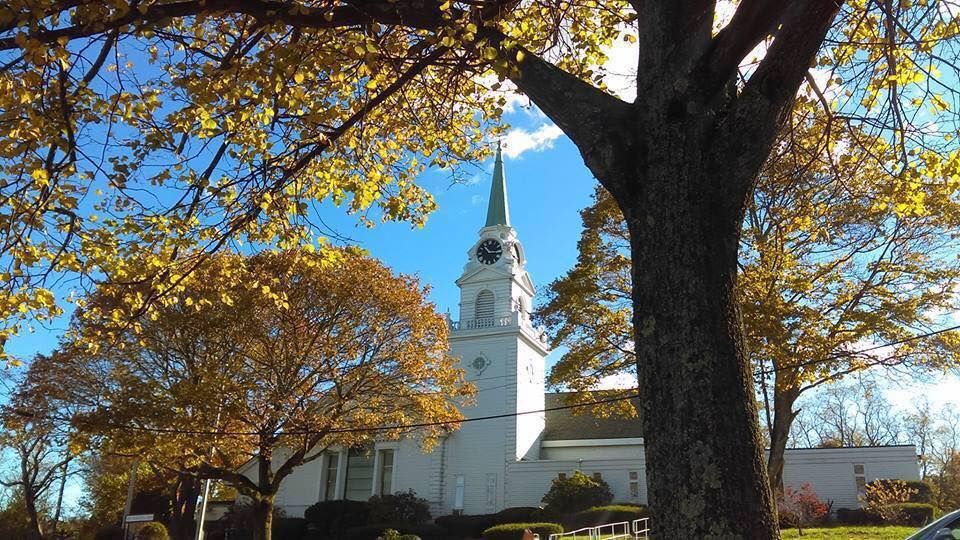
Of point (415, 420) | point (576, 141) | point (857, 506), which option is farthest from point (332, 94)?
point (857, 506)

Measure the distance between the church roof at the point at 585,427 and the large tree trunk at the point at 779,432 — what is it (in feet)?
57.1

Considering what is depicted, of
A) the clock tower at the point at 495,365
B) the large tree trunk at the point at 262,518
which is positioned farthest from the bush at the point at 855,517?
the large tree trunk at the point at 262,518

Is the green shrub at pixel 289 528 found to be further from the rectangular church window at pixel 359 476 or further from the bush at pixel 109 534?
the bush at pixel 109 534

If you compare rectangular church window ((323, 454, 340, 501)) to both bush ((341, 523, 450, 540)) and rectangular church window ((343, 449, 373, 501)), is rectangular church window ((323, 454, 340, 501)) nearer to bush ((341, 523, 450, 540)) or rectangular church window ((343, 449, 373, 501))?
rectangular church window ((343, 449, 373, 501))

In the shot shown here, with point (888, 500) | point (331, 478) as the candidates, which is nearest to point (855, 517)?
point (888, 500)

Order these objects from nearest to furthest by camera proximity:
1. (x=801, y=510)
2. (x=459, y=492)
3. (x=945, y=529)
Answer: (x=945, y=529) → (x=801, y=510) → (x=459, y=492)

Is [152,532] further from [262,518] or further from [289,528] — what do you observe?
[262,518]

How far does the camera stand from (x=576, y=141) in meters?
3.76

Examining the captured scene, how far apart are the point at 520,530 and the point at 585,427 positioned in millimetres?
13161

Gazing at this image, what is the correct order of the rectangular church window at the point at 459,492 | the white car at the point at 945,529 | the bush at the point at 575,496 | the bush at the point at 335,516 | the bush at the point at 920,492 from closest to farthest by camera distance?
the white car at the point at 945,529
the bush at the point at 920,492
the bush at the point at 575,496
the bush at the point at 335,516
the rectangular church window at the point at 459,492

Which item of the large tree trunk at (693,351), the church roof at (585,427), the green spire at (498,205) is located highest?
the green spire at (498,205)

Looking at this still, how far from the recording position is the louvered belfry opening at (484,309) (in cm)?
3669

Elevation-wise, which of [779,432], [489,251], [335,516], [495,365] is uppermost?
[489,251]

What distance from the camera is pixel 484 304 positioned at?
3784 centimetres
